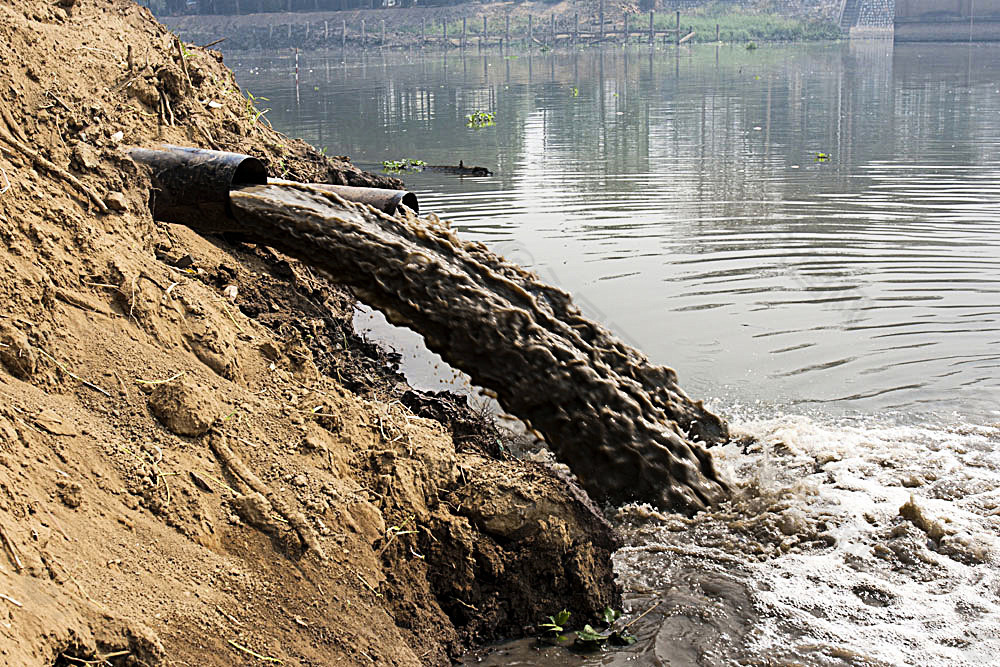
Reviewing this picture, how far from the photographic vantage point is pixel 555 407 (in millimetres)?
5246

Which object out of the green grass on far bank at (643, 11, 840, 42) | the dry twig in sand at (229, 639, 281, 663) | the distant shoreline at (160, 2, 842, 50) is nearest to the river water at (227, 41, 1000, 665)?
the dry twig in sand at (229, 639, 281, 663)

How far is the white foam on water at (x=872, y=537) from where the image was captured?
4184mm

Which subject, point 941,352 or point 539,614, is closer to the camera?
point 539,614

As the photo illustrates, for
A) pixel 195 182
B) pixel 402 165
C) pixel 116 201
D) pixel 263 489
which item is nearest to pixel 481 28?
pixel 402 165

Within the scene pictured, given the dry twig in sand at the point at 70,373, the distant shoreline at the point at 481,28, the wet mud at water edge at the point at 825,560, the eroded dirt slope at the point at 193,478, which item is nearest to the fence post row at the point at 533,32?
the distant shoreline at the point at 481,28

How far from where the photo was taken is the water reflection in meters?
7.54

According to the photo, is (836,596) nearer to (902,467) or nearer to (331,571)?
(902,467)

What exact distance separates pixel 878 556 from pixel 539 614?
195 centimetres

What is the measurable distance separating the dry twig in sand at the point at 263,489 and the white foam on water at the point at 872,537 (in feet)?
6.63

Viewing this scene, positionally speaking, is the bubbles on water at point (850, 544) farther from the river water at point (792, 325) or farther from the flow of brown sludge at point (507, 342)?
the flow of brown sludge at point (507, 342)

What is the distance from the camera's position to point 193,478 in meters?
3.57

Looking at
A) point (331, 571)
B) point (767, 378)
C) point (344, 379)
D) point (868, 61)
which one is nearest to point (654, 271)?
point (767, 378)

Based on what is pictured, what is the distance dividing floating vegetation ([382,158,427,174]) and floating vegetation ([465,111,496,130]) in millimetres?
5382

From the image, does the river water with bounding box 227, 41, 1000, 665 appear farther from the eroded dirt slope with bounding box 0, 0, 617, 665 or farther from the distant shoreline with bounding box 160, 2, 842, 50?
the distant shoreline with bounding box 160, 2, 842, 50
